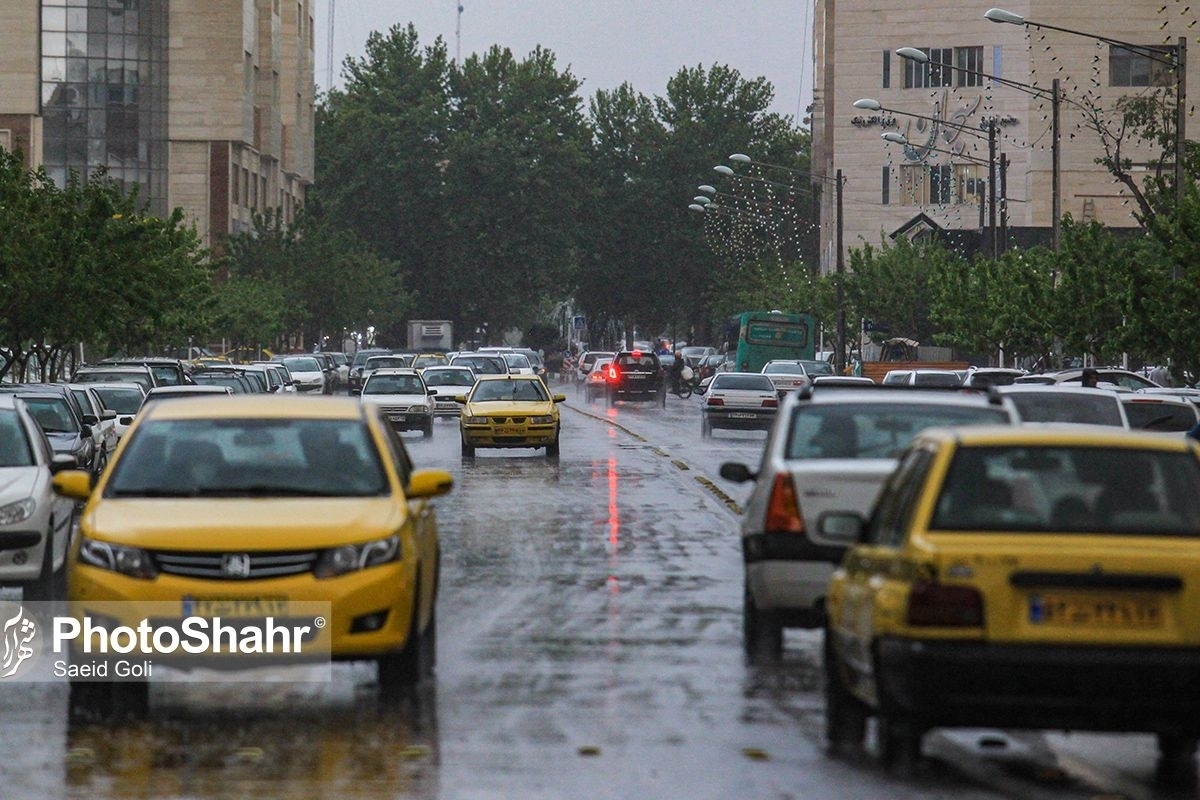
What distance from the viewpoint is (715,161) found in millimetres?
139375

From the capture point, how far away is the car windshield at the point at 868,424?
13594 millimetres

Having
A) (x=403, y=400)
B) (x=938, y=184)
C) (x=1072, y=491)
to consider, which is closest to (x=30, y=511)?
(x=1072, y=491)

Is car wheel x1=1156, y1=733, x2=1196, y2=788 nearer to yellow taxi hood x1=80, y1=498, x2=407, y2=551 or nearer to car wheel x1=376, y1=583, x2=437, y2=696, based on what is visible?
car wheel x1=376, y1=583, x2=437, y2=696

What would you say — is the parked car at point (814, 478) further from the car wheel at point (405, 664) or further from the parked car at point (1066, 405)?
the parked car at point (1066, 405)

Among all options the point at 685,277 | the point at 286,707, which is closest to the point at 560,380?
the point at 685,277

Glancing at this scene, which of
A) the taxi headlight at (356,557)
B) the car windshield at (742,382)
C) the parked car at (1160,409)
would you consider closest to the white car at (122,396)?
the parked car at (1160,409)

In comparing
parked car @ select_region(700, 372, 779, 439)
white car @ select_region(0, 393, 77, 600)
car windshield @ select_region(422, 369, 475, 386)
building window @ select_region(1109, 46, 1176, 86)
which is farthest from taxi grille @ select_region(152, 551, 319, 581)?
building window @ select_region(1109, 46, 1176, 86)

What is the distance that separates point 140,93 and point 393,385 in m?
61.6

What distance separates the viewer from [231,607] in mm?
11070

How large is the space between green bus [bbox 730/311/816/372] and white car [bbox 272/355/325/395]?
16804 millimetres

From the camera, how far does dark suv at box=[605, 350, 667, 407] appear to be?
80.3 meters

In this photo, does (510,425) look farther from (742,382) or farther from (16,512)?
(16,512)

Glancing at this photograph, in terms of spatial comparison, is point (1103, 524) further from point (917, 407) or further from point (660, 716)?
point (917, 407)

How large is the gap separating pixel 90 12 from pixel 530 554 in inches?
3596
